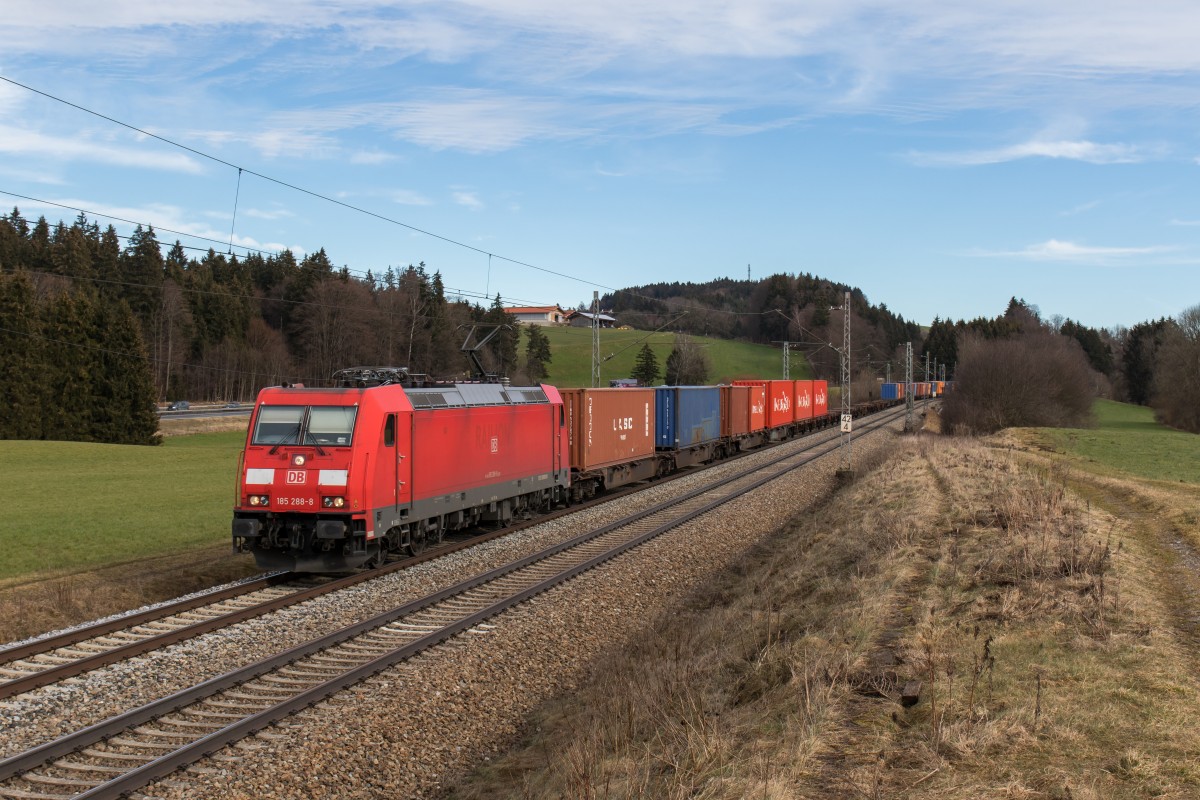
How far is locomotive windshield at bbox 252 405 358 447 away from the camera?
49.4ft

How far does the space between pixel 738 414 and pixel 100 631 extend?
33.3 m

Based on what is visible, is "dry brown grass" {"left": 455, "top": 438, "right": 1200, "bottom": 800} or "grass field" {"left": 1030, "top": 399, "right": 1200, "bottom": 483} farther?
"grass field" {"left": 1030, "top": 399, "right": 1200, "bottom": 483}

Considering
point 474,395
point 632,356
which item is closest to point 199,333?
point 632,356

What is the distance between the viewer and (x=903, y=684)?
7902 mm

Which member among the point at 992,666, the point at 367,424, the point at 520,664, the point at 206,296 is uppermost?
the point at 206,296

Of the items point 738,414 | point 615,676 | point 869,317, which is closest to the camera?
point 615,676

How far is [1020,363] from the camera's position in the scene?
55.7 m

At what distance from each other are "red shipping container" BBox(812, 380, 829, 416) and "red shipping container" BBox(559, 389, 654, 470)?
34363 millimetres

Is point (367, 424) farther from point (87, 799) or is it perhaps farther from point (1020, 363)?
point (1020, 363)

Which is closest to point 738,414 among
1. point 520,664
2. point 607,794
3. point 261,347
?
point 520,664

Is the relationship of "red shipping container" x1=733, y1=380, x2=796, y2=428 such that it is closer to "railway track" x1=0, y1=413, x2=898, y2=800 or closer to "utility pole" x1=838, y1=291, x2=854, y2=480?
"utility pole" x1=838, y1=291, x2=854, y2=480

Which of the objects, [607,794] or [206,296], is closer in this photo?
[607,794]

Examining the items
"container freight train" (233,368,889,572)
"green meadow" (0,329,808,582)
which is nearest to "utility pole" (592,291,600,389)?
"container freight train" (233,368,889,572)

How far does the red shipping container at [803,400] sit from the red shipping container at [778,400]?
4.45 feet
